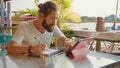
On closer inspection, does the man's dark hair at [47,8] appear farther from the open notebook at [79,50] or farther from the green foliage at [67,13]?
the green foliage at [67,13]

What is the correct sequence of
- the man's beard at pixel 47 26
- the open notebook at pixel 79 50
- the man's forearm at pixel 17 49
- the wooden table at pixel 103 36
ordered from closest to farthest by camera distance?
the open notebook at pixel 79 50
the man's forearm at pixel 17 49
the man's beard at pixel 47 26
the wooden table at pixel 103 36

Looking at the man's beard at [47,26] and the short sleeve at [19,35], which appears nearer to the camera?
the short sleeve at [19,35]

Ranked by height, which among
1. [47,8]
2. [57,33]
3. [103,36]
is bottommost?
[103,36]

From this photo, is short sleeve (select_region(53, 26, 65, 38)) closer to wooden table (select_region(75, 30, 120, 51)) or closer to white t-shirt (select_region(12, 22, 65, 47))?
white t-shirt (select_region(12, 22, 65, 47))

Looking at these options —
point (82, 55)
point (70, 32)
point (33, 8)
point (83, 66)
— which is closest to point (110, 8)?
point (70, 32)

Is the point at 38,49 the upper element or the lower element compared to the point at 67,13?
lower

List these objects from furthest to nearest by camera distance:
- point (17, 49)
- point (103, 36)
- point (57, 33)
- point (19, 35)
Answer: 1. point (103, 36)
2. point (57, 33)
3. point (19, 35)
4. point (17, 49)

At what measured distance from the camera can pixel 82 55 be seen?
175 cm

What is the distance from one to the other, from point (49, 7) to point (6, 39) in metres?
0.60

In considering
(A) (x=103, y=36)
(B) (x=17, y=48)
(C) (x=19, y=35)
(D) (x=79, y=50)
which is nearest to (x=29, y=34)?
(C) (x=19, y=35)

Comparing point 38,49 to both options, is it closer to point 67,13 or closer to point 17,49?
point 17,49

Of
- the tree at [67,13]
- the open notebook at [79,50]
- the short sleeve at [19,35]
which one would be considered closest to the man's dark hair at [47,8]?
the short sleeve at [19,35]

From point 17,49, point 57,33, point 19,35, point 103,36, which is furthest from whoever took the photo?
point 103,36

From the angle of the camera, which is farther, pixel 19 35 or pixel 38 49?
pixel 19 35
